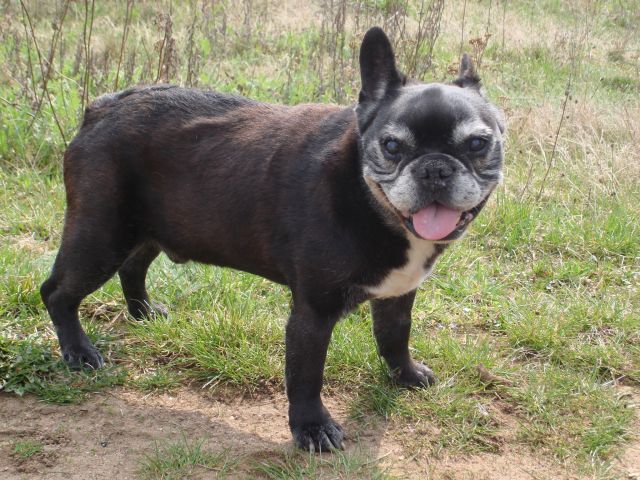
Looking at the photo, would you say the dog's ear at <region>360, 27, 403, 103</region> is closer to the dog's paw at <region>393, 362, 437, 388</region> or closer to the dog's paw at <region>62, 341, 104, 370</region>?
the dog's paw at <region>393, 362, 437, 388</region>

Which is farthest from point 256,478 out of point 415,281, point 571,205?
point 571,205

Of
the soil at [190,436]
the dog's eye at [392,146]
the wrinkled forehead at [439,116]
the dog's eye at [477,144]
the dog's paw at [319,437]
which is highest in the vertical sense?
the wrinkled forehead at [439,116]

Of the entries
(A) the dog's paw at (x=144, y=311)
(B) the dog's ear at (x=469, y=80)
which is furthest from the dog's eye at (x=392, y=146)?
(A) the dog's paw at (x=144, y=311)

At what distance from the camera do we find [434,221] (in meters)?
3.28

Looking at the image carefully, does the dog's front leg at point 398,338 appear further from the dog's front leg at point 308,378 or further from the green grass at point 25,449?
the green grass at point 25,449

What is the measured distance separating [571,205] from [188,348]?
11.9 ft

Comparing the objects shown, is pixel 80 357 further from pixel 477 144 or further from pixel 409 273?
pixel 477 144

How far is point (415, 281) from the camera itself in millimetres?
3637

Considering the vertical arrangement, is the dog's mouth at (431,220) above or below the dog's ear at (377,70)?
below

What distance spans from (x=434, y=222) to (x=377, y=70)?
847mm

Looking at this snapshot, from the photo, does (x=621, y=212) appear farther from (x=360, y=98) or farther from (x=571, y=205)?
(x=360, y=98)

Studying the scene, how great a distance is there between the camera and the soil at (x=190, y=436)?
3.53m

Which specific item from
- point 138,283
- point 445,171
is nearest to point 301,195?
point 445,171

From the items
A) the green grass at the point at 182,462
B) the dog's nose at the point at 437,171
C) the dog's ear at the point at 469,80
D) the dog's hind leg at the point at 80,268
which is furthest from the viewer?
the dog's hind leg at the point at 80,268
